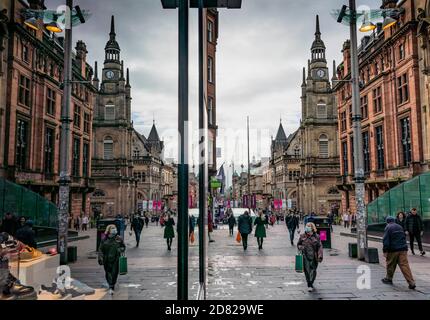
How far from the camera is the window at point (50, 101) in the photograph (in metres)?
27.7

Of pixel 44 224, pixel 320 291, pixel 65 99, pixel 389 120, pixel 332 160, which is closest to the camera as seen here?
pixel 320 291

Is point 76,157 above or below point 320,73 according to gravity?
below

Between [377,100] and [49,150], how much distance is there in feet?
95.5

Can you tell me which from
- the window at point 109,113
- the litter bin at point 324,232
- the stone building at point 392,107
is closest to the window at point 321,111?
the stone building at point 392,107

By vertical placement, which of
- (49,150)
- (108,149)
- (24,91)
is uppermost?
(108,149)

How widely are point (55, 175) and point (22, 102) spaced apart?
6726mm

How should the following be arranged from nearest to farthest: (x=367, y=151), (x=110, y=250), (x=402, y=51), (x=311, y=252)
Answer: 1. (x=110, y=250)
2. (x=311, y=252)
3. (x=402, y=51)
4. (x=367, y=151)

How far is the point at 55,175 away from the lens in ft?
A: 94.2

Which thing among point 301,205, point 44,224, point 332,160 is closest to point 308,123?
point 332,160

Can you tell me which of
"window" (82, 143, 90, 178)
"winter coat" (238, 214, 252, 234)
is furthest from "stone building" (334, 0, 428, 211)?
"window" (82, 143, 90, 178)

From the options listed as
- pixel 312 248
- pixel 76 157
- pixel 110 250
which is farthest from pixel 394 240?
pixel 76 157

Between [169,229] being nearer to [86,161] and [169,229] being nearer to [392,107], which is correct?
[392,107]

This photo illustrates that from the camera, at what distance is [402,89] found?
2927cm
